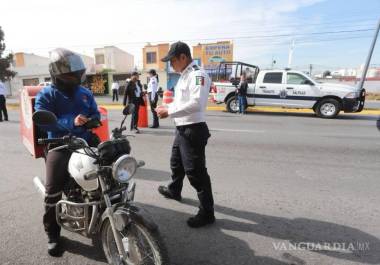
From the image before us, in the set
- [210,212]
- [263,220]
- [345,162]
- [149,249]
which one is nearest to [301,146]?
[345,162]

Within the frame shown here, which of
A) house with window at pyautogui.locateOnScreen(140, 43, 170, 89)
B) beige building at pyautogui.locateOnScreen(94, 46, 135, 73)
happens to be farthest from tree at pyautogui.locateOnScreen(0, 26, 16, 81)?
house with window at pyautogui.locateOnScreen(140, 43, 170, 89)

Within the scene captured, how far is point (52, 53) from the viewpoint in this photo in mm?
2678

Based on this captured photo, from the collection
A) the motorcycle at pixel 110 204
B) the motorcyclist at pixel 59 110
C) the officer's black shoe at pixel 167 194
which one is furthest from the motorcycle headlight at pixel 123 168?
the officer's black shoe at pixel 167 194

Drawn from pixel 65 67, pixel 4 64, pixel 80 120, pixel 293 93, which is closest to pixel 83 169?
pixel 80 120

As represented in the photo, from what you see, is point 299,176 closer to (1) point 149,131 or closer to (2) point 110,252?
(2) point 110,252

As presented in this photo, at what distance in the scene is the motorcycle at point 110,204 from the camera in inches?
87.0

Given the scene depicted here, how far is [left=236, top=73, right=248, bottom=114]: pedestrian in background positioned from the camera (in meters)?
13.1

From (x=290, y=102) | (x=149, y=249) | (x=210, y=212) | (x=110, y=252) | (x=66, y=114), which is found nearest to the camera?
(x=149, y=249)

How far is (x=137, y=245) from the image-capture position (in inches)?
92.2

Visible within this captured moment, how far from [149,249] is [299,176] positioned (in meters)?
3.40

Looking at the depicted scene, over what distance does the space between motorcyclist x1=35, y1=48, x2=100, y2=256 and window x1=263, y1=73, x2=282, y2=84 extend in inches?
443

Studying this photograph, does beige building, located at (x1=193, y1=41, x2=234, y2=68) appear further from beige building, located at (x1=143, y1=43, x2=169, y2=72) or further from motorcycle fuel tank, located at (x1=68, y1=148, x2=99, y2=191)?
motorcycle fuel tank, located at (x1=68, y1=148, x2=99, y2=191)

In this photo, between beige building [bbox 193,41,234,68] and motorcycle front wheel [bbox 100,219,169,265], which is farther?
beige building [bbox 193,41,234,68]

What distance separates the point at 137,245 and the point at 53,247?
0.99 m
